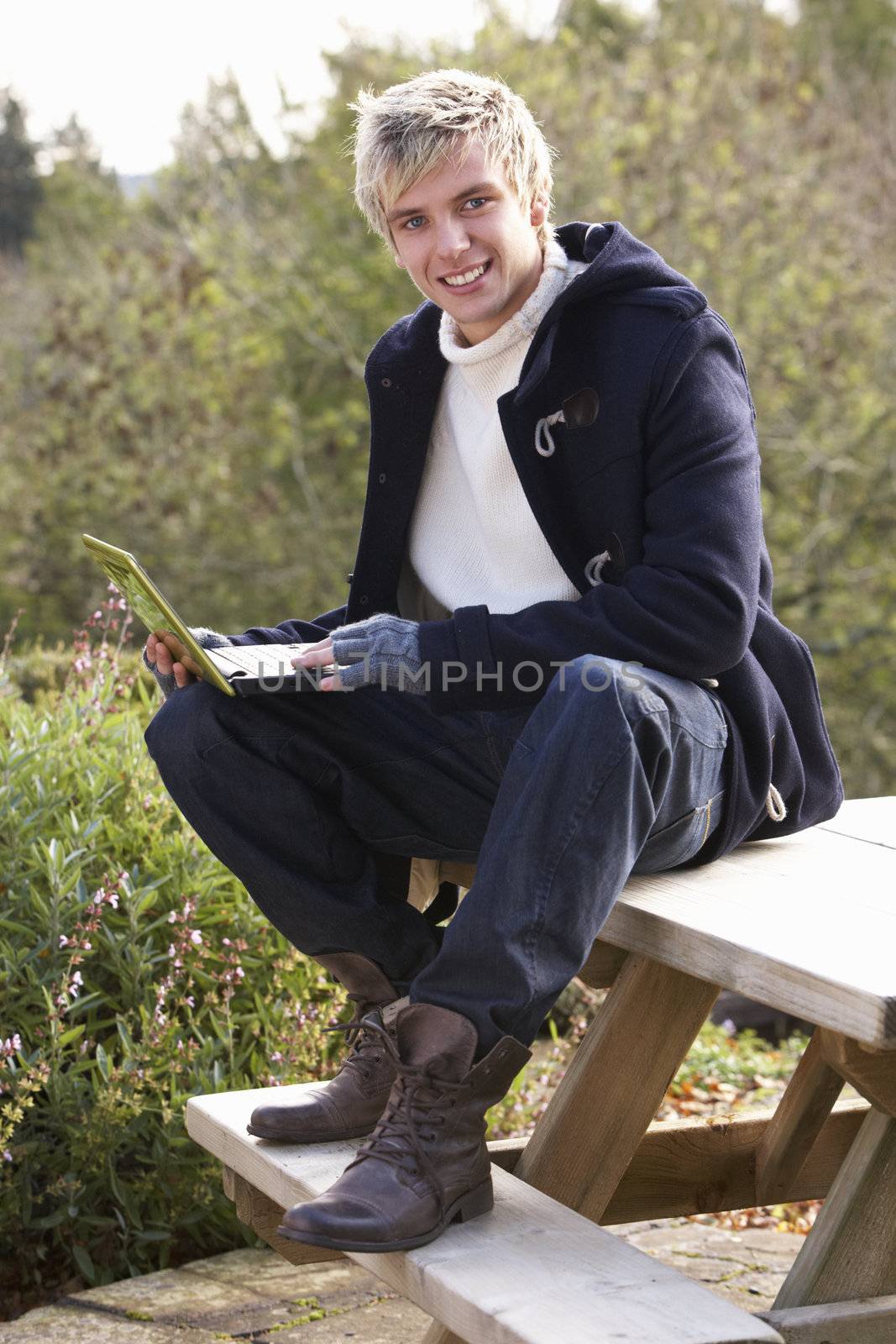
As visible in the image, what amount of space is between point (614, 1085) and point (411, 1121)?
0.46 m

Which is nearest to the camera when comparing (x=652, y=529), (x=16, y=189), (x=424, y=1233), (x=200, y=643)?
(x=424, y=1233)

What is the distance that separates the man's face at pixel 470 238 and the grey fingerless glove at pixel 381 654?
567 millimetres

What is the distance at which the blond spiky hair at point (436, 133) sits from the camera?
92.0 inches

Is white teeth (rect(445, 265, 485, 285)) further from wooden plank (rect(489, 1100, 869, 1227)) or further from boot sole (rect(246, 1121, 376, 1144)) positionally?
wooden plank (rect(489, 1100, 869, 1227))

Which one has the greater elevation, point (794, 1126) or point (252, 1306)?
point (794, 1126)

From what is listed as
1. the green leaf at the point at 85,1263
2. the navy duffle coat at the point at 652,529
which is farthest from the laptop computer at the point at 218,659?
the green leaf at the point at 85,1263

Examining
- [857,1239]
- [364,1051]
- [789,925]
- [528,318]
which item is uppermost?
[528,318]

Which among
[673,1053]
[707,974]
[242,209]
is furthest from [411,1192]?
[242,209]

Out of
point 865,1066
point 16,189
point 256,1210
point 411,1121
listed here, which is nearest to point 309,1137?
point 256,1210

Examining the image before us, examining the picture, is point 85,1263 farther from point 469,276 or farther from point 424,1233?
point 469,276

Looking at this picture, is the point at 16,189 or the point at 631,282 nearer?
the point at 631,282

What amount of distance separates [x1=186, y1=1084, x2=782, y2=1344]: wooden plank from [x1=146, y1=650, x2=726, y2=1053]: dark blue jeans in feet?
0.70

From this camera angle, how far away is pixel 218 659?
2293 millimetres

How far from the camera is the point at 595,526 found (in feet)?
7.37
